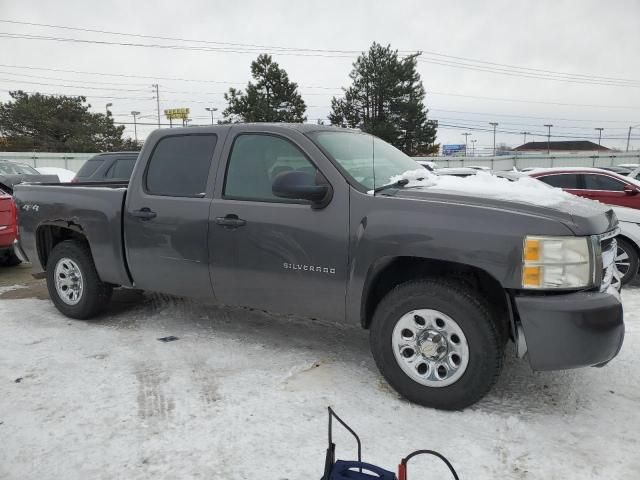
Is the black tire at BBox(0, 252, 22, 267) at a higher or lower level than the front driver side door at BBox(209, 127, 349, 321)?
lower

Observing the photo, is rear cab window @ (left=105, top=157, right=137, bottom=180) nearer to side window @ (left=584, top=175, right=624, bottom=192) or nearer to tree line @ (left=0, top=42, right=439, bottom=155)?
side window @ (left=584, top=175, right=624, bottom=192)

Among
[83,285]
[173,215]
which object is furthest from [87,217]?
[173,215]

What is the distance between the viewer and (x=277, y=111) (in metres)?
43.0

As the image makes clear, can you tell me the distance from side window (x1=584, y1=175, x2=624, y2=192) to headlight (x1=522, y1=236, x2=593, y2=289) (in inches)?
261

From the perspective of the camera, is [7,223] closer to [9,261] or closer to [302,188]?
[9,261]

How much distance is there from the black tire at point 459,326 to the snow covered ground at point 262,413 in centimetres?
11

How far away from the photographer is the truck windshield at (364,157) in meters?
3.75

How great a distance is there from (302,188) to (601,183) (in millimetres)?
7184

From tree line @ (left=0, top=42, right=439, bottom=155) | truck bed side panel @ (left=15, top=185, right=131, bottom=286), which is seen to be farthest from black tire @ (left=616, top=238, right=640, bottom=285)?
tree line @ (left=0, top=42, right=439, bottom=155)

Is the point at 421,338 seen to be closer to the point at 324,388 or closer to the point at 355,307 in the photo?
the point at 355,307

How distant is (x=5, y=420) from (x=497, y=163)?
46.1 m

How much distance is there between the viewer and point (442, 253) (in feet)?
10.3

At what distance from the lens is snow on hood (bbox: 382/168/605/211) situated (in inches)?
129

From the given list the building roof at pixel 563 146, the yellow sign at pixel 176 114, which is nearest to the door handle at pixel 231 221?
the yellow sign at pixel 176 114
